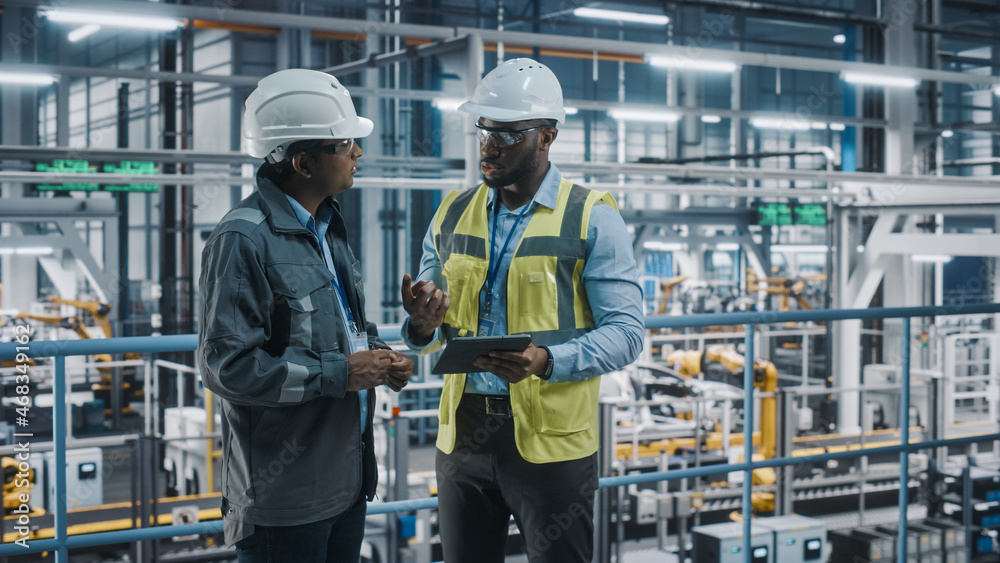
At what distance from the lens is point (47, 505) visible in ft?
22.3

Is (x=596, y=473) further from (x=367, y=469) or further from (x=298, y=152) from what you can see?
(x=298, y=152)

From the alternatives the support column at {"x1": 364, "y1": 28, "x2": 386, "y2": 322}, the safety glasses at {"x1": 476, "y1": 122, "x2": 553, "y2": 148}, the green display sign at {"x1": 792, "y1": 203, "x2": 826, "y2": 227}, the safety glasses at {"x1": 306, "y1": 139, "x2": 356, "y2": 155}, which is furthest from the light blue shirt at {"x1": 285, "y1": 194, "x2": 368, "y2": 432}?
the green display sign at {"x1": 792, "y1": 203, "x2": 826, "y2": 227}

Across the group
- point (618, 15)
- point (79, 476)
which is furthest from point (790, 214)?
point (79, 476)

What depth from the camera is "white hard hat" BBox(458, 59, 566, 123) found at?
1.77 m

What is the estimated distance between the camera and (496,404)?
180 cm

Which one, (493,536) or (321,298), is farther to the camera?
(493,536)

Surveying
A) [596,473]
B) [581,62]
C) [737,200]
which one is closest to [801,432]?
[596,473]

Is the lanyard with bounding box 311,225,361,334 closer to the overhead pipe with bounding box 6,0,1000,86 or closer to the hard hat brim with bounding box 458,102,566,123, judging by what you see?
the hard hat brim with bounding box 458,102,566,123

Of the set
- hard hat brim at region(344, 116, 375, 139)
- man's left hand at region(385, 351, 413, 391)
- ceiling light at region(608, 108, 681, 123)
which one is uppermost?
ceiling light at region(608, 108, 681, 123)

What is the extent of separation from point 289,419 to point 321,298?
0.23 metres

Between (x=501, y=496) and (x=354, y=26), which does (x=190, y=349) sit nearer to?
(x=501, y=496)

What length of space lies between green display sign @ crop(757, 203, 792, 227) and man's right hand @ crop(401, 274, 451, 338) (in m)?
10.4

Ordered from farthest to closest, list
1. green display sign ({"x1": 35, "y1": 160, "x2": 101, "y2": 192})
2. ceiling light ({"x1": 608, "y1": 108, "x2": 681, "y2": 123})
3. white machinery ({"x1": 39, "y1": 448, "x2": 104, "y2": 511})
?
ceiling light ({"x1": 608, "y1": 108, "x2": 681, "y2": 123}) → green display sign ({"x1": 35, "y1": 160, "x2": 101, "y2": 192}) → white machinery ({"x1": 39, "y1": 448, "x2": 104, "y2": 511})

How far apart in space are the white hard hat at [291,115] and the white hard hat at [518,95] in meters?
0.32
